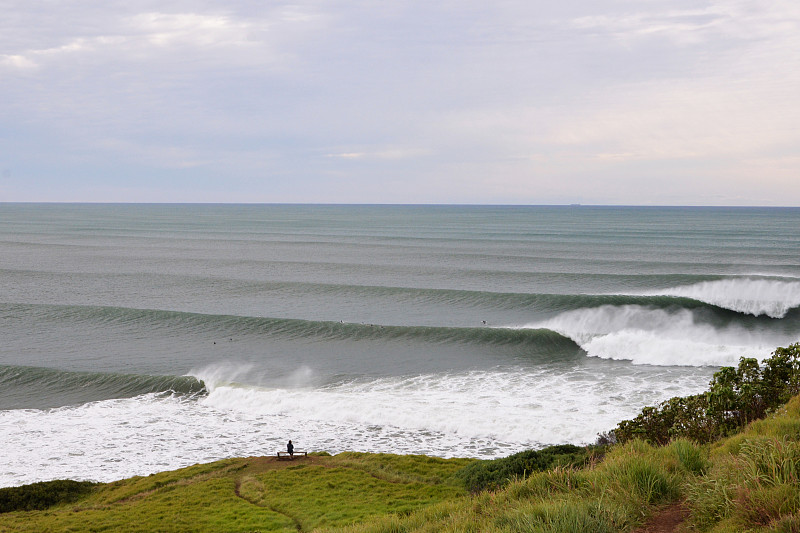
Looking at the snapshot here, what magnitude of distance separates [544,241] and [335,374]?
75.7 m

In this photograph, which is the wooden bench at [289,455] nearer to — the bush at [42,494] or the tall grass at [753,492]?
the bush at [42,494]

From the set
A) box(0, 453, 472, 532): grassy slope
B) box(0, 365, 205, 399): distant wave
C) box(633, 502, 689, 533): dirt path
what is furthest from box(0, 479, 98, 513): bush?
box(633, 502, 689, 533): dirt path

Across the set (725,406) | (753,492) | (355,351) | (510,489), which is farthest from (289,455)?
(753,492)

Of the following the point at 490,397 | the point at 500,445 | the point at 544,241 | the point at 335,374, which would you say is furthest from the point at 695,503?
the point at 544,241

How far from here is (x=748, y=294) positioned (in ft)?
157

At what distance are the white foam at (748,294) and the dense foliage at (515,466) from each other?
35008 mm

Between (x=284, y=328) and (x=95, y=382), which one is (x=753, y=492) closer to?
(x=95, y=382)

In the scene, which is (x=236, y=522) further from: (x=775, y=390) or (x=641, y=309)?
(x=641, y=309)

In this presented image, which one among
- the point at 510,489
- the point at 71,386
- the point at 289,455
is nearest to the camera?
the point at 510,489

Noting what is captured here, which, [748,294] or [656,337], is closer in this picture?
[656,337]

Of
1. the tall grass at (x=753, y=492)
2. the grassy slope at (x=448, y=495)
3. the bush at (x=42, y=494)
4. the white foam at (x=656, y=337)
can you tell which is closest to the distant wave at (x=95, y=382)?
the bush at (x=42, y=494)

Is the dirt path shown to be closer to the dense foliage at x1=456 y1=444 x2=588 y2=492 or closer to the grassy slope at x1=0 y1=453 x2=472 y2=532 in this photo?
the dense foliage at x1=456 y1=444 x2=588 y2=492

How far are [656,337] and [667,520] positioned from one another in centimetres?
3144

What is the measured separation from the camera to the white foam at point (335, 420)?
21.7 meters
